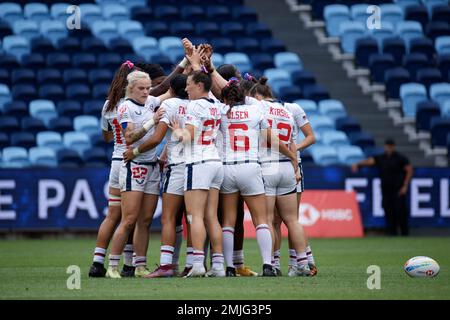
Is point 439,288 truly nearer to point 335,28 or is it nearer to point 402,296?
point 402,296

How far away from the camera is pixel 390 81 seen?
1014 inches

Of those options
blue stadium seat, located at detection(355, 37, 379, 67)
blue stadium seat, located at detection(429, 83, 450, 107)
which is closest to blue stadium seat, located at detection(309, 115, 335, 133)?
blue stadium seat, located at detection(355, 37, 379, 67)

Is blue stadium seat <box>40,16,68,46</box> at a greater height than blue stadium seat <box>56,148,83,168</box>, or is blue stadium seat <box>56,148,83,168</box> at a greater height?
blue stadium seat <box>40,16,68,46</box>

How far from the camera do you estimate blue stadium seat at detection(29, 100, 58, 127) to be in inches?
933

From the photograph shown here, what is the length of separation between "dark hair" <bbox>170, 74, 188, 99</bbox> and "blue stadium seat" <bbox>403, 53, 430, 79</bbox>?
1522 centimetres

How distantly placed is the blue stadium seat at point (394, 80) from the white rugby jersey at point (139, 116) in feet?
47.4

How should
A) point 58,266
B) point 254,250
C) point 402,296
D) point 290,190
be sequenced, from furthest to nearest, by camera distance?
point 254,250
point 58,266
point 290,190
point 402,296

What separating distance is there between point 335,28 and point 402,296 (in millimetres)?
18869

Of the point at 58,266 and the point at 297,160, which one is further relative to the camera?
the point at 58,266

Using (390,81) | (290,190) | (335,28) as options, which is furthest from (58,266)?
(335,28)

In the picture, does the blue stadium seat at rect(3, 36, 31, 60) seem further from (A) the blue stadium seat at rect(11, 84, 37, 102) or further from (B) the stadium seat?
(B) the stadium seat

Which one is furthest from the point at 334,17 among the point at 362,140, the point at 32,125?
the point at 32,125

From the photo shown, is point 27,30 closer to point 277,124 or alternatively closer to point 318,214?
point 318,214

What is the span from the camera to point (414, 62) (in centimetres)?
2659
